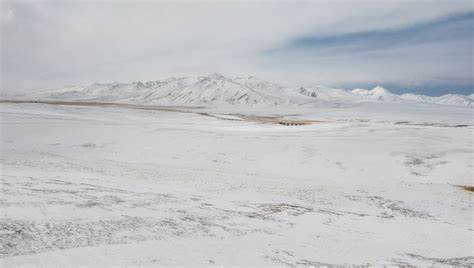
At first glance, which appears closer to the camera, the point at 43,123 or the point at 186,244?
the point at 186,244

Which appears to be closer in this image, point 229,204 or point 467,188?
point 229,204

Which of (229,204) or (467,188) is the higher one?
(229,204)

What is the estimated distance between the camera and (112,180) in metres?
18.8

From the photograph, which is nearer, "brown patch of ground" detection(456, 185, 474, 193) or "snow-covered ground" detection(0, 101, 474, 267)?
"snow-covered ground" detection(0, 101, 474, 267)

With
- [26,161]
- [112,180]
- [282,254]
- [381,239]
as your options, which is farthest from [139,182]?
[381,239]

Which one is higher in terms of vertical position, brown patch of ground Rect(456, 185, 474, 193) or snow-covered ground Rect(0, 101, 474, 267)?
snow-covered ground Rect(0, 101, 474, 267)

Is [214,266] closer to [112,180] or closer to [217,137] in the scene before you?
[112,180]

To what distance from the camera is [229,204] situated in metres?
16.0

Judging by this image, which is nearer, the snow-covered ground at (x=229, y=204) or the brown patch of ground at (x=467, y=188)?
the snow-covered ground at (x=229, y=204)

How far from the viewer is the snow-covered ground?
9.86 m

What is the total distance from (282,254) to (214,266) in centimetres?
238

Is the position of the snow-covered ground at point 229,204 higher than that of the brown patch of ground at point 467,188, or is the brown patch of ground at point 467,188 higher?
the snow-covered ground at point 229,204

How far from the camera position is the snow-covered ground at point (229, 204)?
9.86 meters

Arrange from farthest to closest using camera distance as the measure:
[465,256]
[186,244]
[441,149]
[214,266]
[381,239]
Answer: [441,149] < [381,239] < [465,256] < [186,244] < [214,266]
